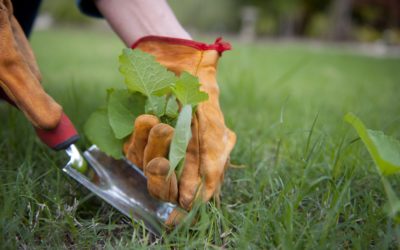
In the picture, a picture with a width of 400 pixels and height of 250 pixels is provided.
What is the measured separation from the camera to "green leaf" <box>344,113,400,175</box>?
868mm

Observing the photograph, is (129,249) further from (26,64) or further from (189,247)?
(26,64)

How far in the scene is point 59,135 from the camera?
106 centimetres

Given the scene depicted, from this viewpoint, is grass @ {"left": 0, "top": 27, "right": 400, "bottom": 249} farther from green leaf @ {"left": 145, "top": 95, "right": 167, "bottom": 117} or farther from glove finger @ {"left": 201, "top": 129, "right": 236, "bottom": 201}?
green leaf @ {"left": 145, "top": 95, "right": 167, "bottom": 117}

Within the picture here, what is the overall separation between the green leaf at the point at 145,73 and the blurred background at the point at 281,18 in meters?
12.6

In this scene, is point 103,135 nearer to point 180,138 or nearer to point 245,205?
point 180,138

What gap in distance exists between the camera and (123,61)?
103 cm

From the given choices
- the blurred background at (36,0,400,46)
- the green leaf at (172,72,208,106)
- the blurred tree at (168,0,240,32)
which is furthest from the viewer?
the blurred tree at (168,0,240,32)

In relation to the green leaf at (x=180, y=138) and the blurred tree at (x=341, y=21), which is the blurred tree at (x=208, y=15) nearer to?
the blurred tree at (x=341, y=21)

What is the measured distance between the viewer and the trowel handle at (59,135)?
1.05m

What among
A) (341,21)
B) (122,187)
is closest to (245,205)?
(122,187)

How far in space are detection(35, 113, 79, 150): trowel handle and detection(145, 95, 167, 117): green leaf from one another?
0.21 metres

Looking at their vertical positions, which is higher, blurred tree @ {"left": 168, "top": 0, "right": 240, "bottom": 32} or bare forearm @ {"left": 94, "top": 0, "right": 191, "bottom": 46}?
bare forearm @ {"left": 94, "top": 0, "right": 191, "bottom": 46}

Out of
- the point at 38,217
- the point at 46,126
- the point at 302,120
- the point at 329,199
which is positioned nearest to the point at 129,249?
the point at 38,217

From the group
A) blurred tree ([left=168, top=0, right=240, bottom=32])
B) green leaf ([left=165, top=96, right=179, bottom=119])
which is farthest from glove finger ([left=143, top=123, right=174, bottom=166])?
blurred tree ([left=168, top=0, right=240, bottom=32])
